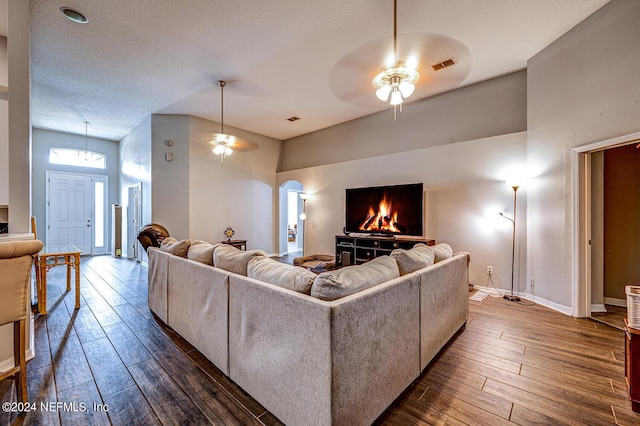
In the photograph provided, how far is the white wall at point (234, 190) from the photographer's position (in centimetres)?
590

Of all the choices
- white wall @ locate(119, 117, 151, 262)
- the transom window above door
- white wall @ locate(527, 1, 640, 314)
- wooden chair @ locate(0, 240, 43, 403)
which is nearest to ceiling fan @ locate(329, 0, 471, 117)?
white wall @ locate(527, 1, 640, 314)

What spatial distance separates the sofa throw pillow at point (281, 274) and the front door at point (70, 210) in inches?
320

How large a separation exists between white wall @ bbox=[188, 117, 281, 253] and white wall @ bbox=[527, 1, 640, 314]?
18.8 ft

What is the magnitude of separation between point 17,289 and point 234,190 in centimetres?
515

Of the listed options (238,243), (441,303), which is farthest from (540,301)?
(238,243)

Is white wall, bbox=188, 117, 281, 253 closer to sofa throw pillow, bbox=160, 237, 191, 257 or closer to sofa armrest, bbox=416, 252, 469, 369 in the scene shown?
sofa throw pillow, bbox=160, 237, 191, 257

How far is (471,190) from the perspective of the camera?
4305 millimetres

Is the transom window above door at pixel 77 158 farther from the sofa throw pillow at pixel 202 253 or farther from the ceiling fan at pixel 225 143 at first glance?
the sofa throw pillow at pixel 202 253

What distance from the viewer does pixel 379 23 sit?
2939 mm

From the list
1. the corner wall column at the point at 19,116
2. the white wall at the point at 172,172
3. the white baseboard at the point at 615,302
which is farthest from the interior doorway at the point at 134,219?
the white baseboard at the point at 615,302

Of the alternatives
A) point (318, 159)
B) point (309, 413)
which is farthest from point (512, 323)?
point (318, 159)

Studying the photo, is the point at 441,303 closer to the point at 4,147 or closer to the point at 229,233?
the point at 4,147

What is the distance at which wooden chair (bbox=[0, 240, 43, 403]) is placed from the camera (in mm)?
1495

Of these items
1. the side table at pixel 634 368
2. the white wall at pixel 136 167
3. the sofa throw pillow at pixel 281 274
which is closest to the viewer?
the sofa throw pillow at pixel 281 274
